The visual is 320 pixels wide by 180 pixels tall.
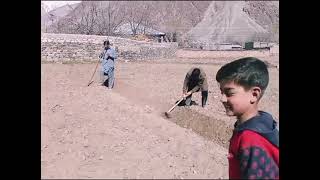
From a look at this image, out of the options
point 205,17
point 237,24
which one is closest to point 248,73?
point 237,24

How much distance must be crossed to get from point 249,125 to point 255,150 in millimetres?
119

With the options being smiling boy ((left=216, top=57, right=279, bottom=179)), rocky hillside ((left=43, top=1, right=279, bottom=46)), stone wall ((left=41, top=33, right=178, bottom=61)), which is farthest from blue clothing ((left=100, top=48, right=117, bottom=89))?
rocky hillside ((left=43, top=1, right=279, bottom=46))

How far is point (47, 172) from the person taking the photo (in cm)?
307

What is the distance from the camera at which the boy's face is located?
183 centimetres

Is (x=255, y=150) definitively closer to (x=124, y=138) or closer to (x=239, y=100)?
(x=239, y=100)

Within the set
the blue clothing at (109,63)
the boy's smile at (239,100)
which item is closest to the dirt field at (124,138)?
the blue clothing at (109,63)

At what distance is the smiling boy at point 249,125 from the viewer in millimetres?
1655

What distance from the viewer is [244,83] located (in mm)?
1853

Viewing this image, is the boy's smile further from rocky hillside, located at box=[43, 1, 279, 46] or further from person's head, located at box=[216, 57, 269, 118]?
rocky hillside, located at box=[43, 1, 279, 46]

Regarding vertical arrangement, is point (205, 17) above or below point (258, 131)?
above
